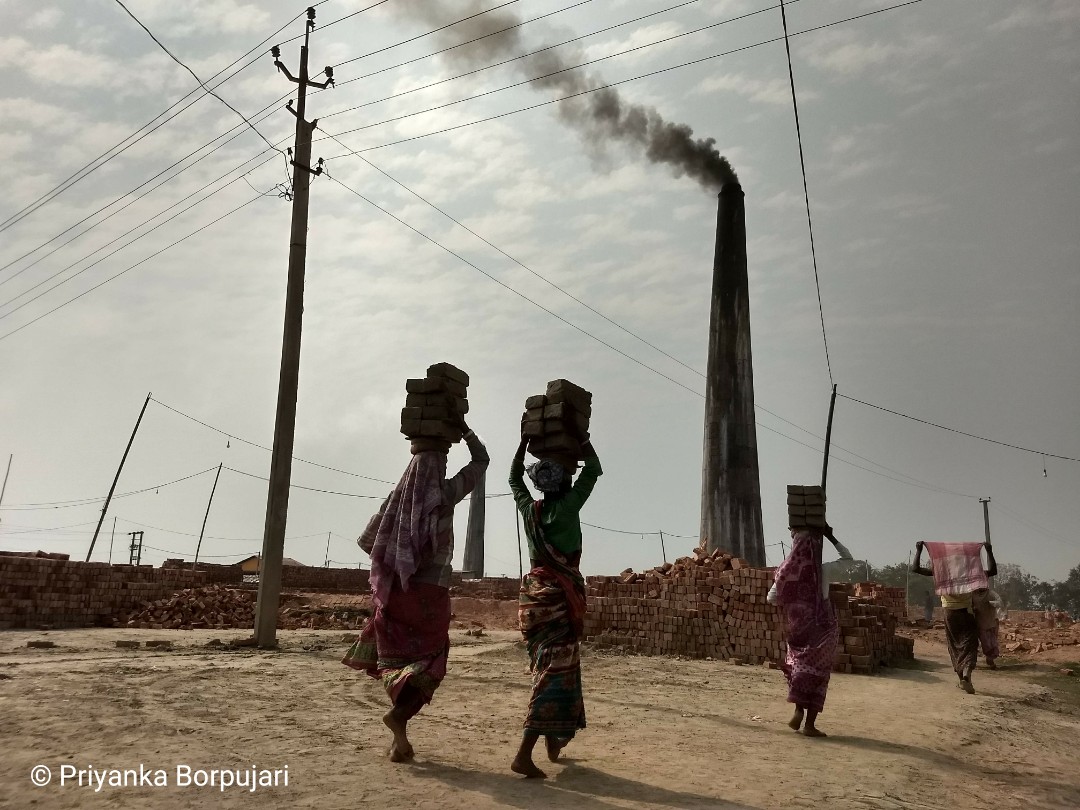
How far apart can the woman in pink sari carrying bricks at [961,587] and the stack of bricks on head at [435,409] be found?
7303mm

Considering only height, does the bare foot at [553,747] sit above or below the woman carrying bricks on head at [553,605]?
below

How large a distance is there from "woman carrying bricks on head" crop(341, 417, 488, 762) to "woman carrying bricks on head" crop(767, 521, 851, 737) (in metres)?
2.99

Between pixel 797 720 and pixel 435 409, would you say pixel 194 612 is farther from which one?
pixel 797 720

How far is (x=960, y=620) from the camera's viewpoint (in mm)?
9547

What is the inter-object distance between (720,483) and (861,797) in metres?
17.1

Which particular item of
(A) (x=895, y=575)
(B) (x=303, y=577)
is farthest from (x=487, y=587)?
(A) (x=895, y=575)

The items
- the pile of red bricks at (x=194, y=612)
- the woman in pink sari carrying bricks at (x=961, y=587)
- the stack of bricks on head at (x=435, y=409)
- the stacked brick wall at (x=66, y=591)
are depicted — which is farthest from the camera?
the pile of red bricks at (x=194, y=612)

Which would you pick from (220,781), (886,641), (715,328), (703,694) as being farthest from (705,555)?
(220,781)

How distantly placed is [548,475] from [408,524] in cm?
92

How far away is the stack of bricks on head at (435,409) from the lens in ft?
16.0

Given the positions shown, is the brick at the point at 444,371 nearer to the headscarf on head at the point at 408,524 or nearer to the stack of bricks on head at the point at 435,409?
the stack of bricks on head at the point at 435,409

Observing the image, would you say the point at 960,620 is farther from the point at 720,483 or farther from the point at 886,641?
the point at 720,483

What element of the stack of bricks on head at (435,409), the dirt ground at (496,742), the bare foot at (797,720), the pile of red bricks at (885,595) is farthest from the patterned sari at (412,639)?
the pile of red bricks at (885,595)

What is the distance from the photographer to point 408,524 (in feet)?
15.2
